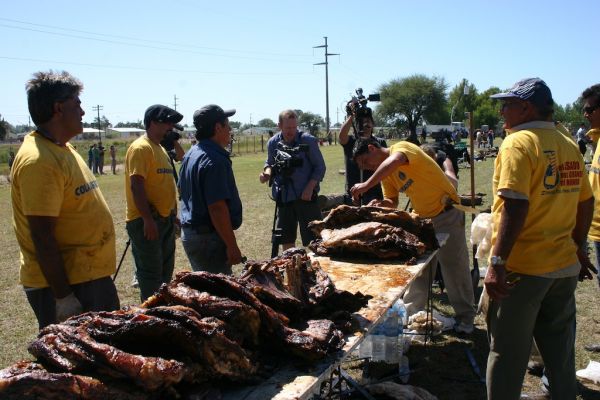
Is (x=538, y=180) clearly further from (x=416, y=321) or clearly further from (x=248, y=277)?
(x=416, y=321)

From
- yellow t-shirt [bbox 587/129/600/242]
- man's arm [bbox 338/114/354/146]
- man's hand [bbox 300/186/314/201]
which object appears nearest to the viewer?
yellow t-shirt [bbox 587/129/600/242]

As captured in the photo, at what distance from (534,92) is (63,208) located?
2750 millimetres

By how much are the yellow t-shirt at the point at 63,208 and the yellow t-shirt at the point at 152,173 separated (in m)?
1.90

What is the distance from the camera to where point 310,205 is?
6691 millimetres

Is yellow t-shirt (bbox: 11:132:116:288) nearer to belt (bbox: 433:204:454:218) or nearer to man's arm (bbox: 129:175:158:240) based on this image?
man's arm (bbox: 129:175:158:240)

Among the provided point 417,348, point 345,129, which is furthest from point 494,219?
point 345,129

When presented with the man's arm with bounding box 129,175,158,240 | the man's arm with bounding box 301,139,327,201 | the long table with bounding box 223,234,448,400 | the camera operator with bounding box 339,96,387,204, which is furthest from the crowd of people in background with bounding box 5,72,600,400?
the camera operator with bounding box 339,96,387,204

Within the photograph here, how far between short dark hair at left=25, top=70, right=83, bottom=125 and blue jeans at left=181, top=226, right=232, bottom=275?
4.94ft

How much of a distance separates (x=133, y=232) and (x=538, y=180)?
376 centimetres

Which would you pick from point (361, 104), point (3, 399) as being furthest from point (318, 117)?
point (3, 399)

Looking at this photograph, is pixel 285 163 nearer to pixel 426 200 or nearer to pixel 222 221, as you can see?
pixel 426 200

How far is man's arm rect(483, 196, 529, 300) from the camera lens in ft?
9.89

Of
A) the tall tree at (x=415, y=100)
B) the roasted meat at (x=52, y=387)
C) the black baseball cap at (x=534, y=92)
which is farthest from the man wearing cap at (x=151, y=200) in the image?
the tall tree at (x=415, y=100)

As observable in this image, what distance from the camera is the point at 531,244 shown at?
3.21 metres
